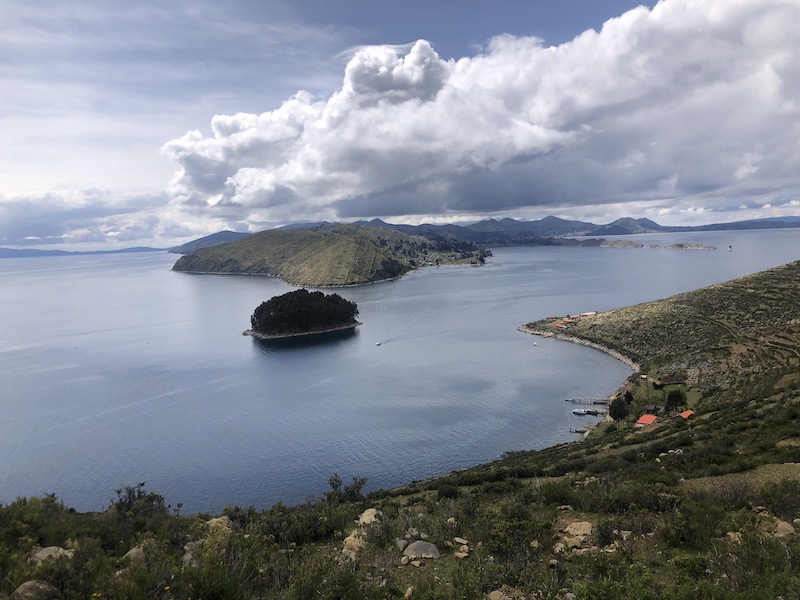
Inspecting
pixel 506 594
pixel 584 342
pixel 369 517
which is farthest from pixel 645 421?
pixel 584 342

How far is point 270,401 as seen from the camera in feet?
213

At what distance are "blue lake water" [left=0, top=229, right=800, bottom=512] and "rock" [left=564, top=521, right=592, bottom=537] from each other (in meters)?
29.5

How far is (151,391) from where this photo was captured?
70188 mm

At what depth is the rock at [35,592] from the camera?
855 cm

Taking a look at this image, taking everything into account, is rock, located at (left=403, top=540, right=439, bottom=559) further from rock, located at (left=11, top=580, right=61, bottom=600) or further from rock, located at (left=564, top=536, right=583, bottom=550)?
rock, located at (left=11, top=580, right=61, bottom=600)

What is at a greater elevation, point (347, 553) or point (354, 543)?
point (347, 553)

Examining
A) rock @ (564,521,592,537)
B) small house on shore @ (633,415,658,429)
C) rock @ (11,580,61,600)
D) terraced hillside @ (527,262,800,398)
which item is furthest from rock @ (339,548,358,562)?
terraced hillside @ (527,262,800,398)

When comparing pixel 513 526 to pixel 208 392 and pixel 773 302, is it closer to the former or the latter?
pixel 208 392

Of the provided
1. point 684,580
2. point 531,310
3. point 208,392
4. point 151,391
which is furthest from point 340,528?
point 531,310

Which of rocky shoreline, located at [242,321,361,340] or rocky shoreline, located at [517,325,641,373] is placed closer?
rocky shoreline, located at [517,325,641,373]

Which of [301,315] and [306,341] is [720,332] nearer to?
[306,341]

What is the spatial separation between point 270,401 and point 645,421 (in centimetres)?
4558

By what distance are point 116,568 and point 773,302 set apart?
86296 mm

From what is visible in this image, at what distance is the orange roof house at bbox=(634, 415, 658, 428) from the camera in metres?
41.5
